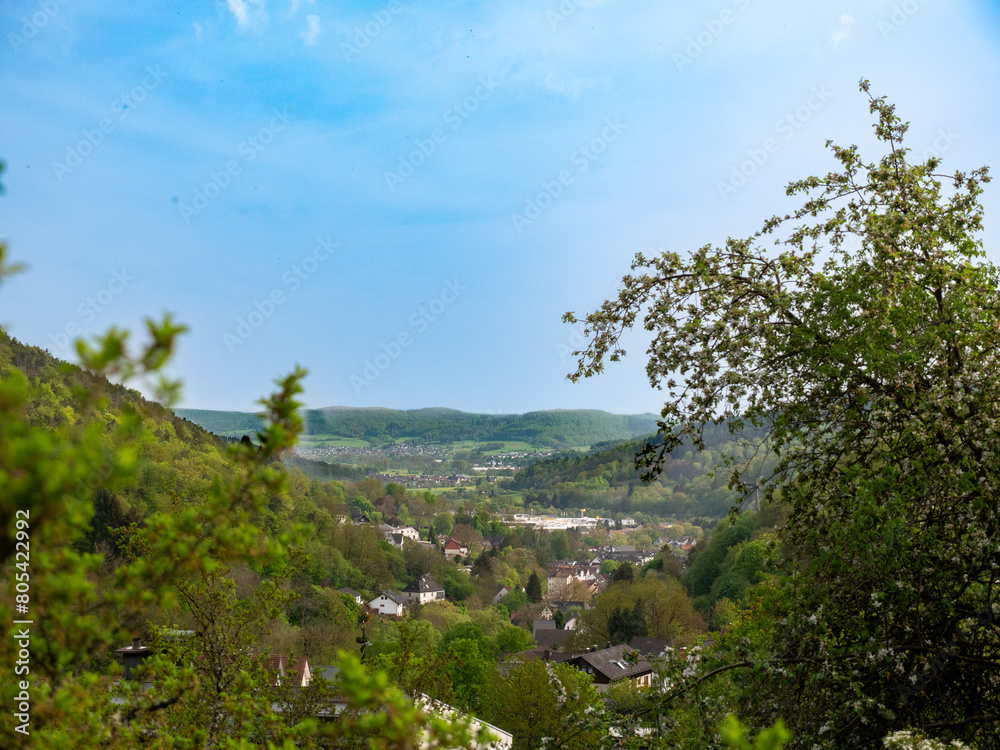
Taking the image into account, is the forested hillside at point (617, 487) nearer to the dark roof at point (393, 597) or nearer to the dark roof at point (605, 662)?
the dark roof at point (393, 597)

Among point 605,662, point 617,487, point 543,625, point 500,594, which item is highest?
point 605,662

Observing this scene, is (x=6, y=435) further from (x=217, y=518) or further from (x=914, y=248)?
(x=914, y=248)

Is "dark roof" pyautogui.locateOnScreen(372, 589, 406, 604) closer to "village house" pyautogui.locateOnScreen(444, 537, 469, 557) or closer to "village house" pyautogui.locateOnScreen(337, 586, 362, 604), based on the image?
"village house" pyautogui.locateOnScreen(337, 586, 362, 604)

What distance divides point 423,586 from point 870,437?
66389 mm

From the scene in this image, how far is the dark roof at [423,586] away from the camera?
2618 inches

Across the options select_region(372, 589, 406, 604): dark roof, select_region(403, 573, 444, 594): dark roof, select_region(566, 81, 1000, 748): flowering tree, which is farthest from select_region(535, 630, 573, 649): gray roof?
select_region(566, 81, 1000, 748): flowering tree

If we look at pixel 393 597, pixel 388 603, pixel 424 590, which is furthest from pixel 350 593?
pixel 424 590

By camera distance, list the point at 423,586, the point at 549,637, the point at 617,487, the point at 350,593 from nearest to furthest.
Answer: the point at 549,637
the point at 350,593
the point at 423,586
the point at 617,487

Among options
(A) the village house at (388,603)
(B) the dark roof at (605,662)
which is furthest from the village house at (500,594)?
(B) the dark roof at (605,662)

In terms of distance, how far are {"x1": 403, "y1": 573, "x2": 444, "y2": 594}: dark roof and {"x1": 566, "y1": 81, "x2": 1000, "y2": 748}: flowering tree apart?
64.6 metres

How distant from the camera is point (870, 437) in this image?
196 inches

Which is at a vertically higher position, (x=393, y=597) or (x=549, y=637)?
(x=393, y=597)

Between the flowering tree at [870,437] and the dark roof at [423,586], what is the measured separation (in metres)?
64.6

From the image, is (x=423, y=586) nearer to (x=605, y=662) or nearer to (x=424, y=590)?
(x=424, y=590)
